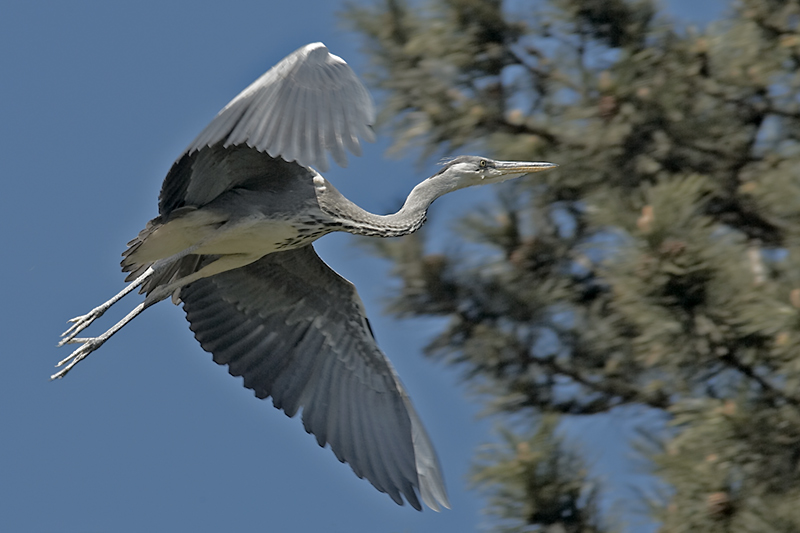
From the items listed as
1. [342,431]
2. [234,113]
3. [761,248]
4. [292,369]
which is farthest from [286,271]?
[761,248]

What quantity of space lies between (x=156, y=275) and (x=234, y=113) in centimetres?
158

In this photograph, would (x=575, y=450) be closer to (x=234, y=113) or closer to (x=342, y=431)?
(x=342, y=431)

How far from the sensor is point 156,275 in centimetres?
458

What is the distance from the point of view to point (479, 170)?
15.8ft

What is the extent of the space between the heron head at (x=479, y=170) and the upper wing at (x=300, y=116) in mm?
1438

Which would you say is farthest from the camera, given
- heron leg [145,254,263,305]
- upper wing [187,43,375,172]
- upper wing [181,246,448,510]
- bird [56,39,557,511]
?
upper wing [181,246,448,510]

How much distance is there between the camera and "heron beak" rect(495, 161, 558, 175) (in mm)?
4461

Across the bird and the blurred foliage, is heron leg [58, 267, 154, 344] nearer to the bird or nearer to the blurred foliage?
the bird

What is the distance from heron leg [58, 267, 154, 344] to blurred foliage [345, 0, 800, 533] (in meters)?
1.09

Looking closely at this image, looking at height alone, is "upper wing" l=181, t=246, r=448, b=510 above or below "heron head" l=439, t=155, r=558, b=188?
below

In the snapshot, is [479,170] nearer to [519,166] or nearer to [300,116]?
[519,166]

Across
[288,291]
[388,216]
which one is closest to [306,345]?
[288,291]

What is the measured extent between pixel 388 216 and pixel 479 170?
67 cm

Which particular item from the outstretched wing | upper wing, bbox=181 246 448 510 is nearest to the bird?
upper wing, bbox=181 246 448 510
